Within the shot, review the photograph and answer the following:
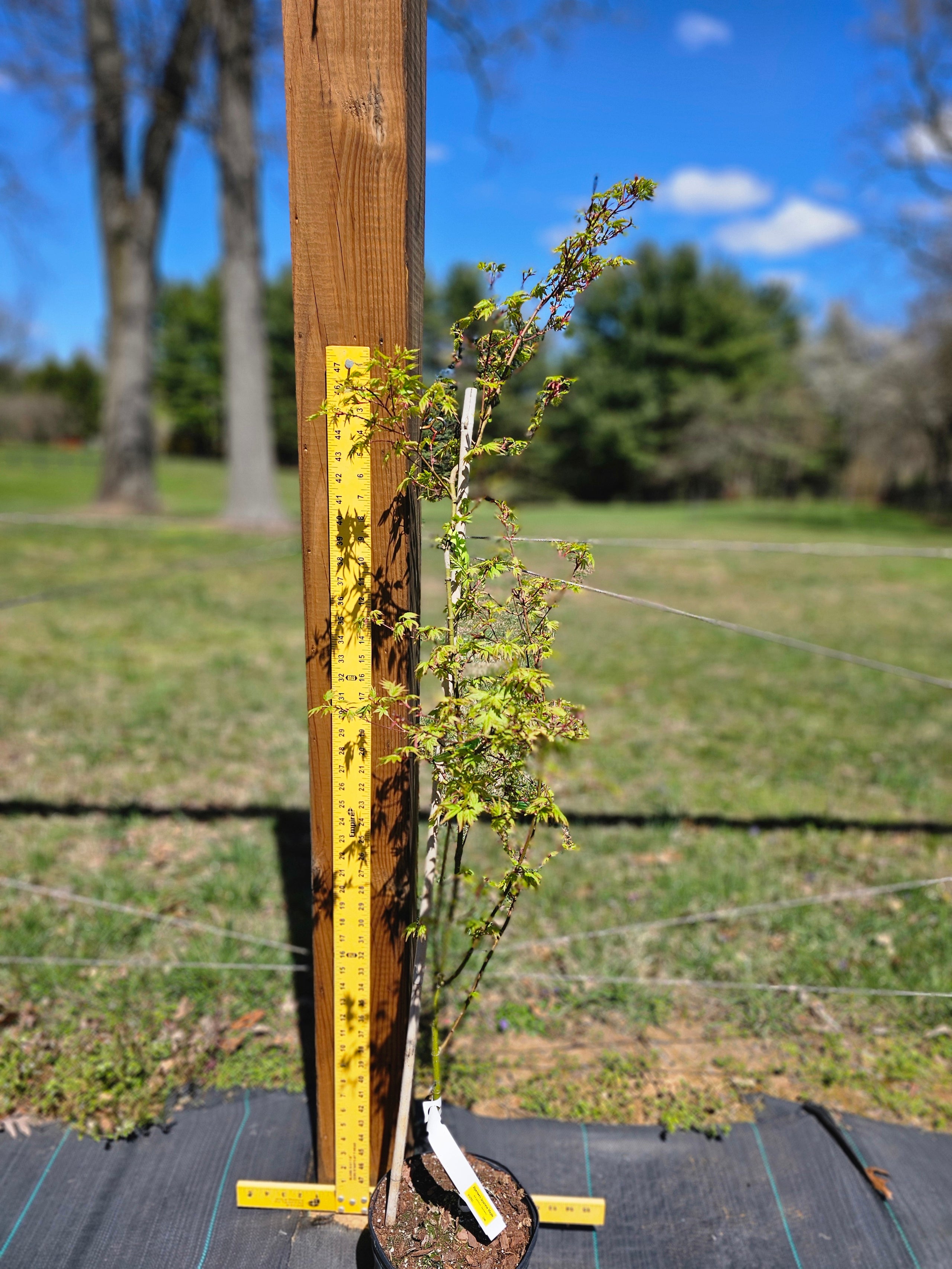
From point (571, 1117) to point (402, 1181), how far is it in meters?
0.69

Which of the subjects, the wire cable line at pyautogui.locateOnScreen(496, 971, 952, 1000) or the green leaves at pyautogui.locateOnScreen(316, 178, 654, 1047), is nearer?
the green leaves at pyautogui.locateOnScreen(316, 178, 654, 1047)

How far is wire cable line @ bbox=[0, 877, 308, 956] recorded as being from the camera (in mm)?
3145

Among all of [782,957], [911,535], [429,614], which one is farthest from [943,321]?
[782,957]

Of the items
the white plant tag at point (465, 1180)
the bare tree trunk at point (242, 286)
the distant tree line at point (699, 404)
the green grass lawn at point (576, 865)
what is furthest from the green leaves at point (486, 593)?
the distant tree line at point (699, 404)

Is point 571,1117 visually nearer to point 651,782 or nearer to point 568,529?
point 651,782

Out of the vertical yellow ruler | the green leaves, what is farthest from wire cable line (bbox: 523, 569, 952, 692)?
the vertical yellow ruler

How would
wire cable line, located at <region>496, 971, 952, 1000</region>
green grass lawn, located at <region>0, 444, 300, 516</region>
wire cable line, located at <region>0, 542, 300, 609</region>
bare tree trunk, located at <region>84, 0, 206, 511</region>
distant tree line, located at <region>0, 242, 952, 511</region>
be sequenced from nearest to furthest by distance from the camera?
wire cable line, located at <region>496, 971, 952, 1000</region> → wire cable line, located at <region>0, 542, 300, 609</region> → bare tree trunk, located at <region>84, 0, 206, 511</region> → green grass lawn, located at <region>0, 444, 300, 516</region> → distant tree line, located at <region>0, 242, 952, 511</region>

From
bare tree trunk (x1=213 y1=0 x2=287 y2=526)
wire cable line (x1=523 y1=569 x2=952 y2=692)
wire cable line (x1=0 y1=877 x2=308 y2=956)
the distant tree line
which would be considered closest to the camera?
wire cable line (x1=523 y1=569 x2=952 y2=692)

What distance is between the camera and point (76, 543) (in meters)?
11.6

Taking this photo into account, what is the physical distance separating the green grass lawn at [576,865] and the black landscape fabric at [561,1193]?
0.12 metres

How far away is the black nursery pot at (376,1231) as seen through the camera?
1720 mm

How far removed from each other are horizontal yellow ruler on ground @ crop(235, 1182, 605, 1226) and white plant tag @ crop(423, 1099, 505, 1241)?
39cm

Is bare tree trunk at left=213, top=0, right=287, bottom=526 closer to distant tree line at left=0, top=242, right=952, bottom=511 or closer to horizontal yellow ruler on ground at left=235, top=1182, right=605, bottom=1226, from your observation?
horizontal yellow ruler on ground at left=235, top=1182, right=605, bottom=1226

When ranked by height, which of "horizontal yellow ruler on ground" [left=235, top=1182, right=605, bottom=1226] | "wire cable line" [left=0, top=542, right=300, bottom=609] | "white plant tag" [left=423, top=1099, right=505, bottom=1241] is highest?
"wire cable line" [left=0, top=542, right=300, bottom=609]
